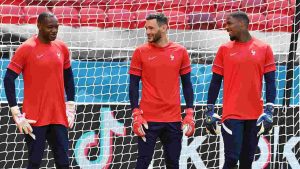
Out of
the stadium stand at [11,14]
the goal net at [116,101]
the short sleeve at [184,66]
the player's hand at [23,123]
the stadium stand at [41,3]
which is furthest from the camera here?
the stadium stand at [41,3]

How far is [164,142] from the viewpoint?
672 cm

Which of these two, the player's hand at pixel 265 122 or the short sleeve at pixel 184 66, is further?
the short sleeve at pixel 184 66

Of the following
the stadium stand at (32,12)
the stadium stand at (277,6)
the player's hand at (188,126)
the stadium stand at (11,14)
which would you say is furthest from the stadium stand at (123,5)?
the player's hand at (188,126)

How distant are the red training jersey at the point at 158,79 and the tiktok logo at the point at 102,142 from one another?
1.66 metres

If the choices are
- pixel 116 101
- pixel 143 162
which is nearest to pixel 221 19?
pixel 116 101

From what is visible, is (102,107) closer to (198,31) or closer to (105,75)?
(105,75)

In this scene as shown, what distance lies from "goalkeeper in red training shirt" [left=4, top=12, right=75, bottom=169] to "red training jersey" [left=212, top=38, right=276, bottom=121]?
1390 millimetres

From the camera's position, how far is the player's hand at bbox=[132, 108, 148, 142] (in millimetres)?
6570

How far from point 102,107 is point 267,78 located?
222 cm

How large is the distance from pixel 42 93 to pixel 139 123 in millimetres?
846

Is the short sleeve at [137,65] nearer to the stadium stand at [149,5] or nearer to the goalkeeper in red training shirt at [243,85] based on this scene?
the goalkeeper in red training shirt at [243,85]

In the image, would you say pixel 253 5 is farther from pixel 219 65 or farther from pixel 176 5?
pixel 219 65

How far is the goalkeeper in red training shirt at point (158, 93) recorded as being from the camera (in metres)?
6.67

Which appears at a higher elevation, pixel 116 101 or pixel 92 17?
pixel 92 17
